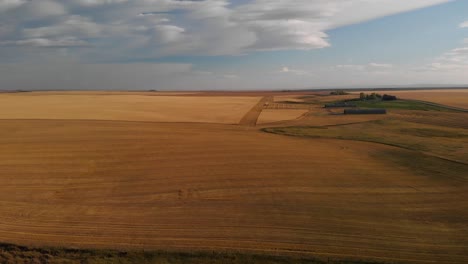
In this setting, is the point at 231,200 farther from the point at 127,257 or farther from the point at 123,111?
Answer: the point at 123,111

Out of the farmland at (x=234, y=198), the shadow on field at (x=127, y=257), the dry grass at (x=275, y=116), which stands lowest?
the shadow on field at (x=127, y=257)

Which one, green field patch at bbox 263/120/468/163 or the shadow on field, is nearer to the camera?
the shadow on field

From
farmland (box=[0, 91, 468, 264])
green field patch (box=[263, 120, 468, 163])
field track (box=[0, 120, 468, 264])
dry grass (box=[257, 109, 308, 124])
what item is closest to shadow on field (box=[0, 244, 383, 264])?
farmland (box=[0, 91, 468, 264])

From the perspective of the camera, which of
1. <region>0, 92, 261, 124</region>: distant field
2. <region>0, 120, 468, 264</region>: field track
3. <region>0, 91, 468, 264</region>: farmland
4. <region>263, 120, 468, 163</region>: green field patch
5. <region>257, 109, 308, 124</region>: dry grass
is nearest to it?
<region>0, 91, 468, 264</region>: farmland

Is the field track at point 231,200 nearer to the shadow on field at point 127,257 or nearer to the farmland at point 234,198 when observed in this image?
the farmland at point 234,198

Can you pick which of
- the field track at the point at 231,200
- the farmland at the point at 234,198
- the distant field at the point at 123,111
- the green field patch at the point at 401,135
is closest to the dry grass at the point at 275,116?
the distant field at the point at 123,111

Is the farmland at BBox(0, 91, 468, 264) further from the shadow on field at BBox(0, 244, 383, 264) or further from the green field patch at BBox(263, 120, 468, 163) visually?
the green field patch at BBox(263, 120, 468, 163)

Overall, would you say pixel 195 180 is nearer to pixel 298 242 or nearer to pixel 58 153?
pixel 298 242
